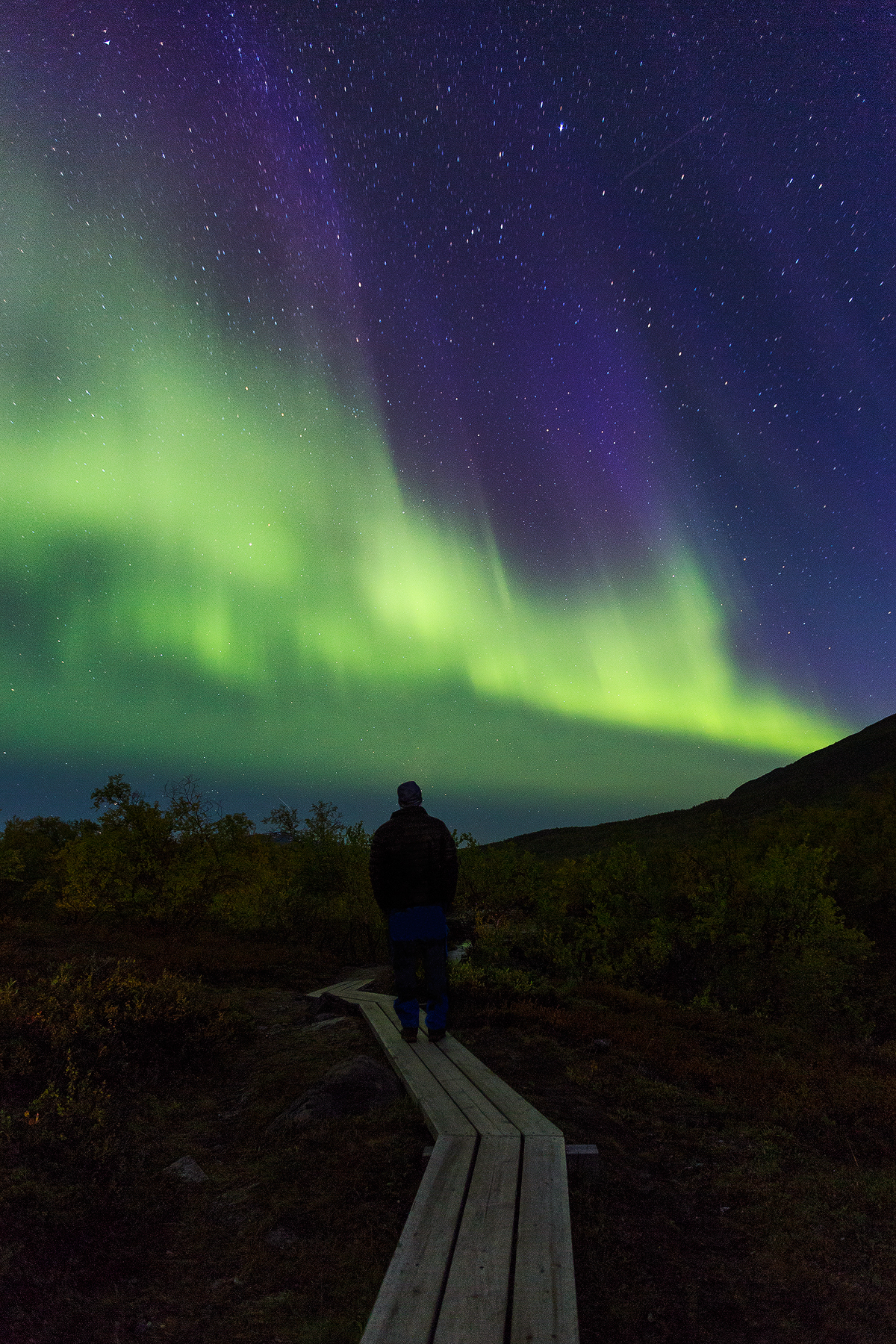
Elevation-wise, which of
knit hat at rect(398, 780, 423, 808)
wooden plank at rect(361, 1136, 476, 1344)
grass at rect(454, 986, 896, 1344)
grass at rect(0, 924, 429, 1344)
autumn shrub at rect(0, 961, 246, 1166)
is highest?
knit hat at rect(398, 780, 423, 808)

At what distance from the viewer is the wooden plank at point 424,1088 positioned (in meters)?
5.37

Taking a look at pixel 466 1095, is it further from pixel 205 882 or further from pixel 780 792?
pixel 780 792

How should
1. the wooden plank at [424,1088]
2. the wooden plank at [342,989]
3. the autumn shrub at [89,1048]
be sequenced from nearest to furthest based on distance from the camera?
the wooden plank at [424,1088] < the autumn shrub at [89,1048] < the wooden plank at [342,989]

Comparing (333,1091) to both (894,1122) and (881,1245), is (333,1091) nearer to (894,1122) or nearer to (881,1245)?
(881,1245)

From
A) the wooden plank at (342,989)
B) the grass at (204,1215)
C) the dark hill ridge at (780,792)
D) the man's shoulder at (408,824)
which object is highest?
the dark hill ridge at (780,792)

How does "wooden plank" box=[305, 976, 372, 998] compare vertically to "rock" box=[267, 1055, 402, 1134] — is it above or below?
above

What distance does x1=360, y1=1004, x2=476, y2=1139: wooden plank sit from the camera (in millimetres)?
5367

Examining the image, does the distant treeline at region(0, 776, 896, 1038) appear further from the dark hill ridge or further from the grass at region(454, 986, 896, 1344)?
the dark hill ridge

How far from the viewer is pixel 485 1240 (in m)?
3.66

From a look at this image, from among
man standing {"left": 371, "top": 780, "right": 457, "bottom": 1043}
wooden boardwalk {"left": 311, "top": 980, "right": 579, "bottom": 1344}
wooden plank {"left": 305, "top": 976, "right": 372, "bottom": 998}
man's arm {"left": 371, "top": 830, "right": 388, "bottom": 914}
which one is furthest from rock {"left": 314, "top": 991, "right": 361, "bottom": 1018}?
wooden boardwalk {"left": 311, "top": 980, "right": 579, "bottom": 1344}

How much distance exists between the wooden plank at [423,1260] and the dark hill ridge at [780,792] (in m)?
111

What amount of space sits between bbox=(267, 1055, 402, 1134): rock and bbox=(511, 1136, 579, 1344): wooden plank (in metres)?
2.75

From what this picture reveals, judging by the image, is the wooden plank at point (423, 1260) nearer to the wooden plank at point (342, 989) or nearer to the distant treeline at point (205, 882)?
the wooden plank at point (342, 989)

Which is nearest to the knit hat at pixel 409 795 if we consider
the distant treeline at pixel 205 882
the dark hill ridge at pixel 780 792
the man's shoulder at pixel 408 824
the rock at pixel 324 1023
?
the man's shoulder at pixel 408 824
